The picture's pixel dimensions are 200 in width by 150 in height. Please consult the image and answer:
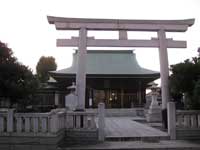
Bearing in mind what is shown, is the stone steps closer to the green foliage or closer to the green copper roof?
the green foliage

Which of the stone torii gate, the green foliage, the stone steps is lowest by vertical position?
the stone steps

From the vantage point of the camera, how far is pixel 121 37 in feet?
45.0

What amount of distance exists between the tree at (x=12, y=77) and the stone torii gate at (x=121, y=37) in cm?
270

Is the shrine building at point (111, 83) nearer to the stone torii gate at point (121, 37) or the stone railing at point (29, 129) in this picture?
the stone torii gate at point (121, 37)

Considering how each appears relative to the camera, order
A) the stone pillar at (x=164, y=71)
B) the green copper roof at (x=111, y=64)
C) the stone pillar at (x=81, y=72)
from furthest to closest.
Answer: the green copper roof at (x=111, y=64) < the stone pillar at (x=164, y=71) < the stone pillar at (x=81, y=72)

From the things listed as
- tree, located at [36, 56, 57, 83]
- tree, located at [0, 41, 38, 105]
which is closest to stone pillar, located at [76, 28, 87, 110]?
tree, located at [0, 41, 38, 105]

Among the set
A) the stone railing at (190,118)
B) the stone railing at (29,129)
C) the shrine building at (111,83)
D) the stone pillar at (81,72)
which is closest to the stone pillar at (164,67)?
the stone railing at (190,118)

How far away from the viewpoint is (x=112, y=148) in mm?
9336

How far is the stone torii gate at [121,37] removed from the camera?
13.3m

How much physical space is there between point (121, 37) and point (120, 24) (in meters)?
0.63

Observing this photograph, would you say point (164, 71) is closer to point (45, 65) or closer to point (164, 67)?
point (164, 67)

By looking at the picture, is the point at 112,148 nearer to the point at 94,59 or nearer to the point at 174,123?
the point at 174,123

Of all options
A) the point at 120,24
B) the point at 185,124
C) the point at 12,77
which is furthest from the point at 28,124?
the point at 120,24

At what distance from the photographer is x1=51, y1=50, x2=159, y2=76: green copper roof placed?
32.1 m
